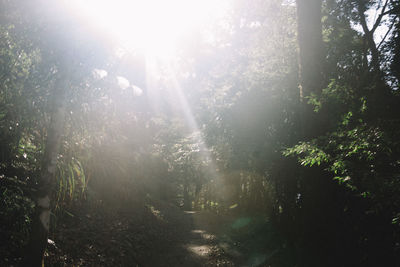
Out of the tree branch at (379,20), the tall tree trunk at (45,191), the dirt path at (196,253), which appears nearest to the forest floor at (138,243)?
the dirt path at (196,253)

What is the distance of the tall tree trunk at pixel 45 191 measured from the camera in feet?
15.7

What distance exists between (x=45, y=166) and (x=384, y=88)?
634 centimetres

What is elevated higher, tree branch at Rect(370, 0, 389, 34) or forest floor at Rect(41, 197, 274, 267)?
tree branch at Rect(370, 0, 389, 34)

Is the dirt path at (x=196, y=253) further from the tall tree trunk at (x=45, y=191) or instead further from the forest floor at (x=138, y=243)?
the tall tree trunk at (x=45, y=191)

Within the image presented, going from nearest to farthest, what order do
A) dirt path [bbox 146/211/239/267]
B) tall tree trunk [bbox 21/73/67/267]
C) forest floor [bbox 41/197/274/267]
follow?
1. tall tree trunk [bbox 21/73/67/267]
2. forest floor [bbox 41/197/274/267]
3. dirt path [bbox 146/211/239/267]

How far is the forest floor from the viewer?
737 centimetres

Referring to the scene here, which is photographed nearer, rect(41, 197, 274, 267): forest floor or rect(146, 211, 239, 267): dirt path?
rect(41, 197, 274, 267): forest floor

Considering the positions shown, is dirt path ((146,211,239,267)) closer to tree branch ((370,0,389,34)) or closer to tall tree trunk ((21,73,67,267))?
tall tree trunk ((21,73,67,267))

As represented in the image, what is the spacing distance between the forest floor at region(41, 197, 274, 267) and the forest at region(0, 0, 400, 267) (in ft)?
0.23

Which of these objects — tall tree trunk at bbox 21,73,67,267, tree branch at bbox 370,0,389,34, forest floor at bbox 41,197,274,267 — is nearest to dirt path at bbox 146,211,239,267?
forest floor at bbox 41,197,274,267

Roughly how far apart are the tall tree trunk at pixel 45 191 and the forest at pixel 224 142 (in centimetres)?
2

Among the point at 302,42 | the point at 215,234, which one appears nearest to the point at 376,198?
the point at 302,42

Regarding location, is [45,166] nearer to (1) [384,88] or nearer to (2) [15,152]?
(2) [15,152]

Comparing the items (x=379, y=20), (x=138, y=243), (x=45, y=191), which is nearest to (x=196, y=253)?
(x=138, y=243)
